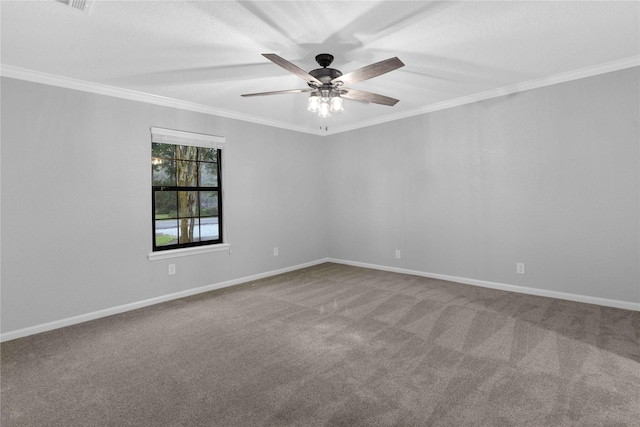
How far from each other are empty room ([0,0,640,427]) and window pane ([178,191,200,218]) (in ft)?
0.13

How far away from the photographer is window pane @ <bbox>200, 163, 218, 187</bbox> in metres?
4.21

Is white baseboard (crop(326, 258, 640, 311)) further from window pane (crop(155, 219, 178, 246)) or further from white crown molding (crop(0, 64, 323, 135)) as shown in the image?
white crown molding (crop(0, 64, 323, 135))

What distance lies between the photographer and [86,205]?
3197mm

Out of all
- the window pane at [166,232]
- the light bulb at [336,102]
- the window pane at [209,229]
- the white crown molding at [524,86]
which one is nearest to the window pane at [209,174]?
the window pane at [209,229]

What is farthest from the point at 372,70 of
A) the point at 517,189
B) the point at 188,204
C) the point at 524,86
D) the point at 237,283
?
the point at 237,283

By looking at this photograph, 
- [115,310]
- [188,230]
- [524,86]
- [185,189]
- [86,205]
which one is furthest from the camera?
[188,230]

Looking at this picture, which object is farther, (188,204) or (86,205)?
(188,204)

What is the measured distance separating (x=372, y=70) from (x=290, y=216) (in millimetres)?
3292

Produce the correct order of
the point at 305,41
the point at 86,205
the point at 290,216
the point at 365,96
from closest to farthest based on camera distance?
the point at 305,41
the point at 365,96
the point at 86,205
the point at 290,216

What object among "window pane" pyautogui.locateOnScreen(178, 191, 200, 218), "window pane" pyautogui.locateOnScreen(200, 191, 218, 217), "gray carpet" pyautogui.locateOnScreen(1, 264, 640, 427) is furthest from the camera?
"window pane" pyautogui.locateOnScreen(200, 191, 218, 217)

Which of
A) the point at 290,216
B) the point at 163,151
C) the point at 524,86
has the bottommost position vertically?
the point at 290,216

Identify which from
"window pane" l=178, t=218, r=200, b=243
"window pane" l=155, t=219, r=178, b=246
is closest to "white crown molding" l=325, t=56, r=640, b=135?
"window pane" l=178, t=218, r=200, b=243

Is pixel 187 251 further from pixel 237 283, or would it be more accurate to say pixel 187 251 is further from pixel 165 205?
pixel 237 283

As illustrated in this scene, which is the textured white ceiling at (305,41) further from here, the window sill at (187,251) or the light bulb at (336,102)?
the window sill at (187,251)
